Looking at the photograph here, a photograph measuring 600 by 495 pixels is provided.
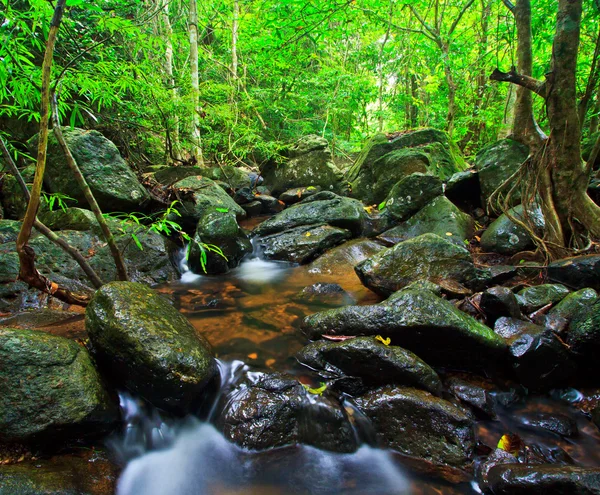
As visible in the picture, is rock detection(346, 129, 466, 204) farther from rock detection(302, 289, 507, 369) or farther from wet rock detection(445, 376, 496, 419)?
wet rock detection(445, 376, 496, 419)

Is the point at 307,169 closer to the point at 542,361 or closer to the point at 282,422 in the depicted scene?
the point at 542,361

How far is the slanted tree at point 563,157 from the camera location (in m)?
4.30

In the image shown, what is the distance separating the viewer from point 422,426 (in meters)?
2.59

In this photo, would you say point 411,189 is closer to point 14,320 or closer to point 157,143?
point 157,143

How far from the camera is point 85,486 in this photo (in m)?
2.02

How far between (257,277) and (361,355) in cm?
334

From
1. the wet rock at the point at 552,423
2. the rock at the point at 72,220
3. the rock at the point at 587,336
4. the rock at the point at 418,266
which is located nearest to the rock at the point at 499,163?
the rock at the point at 418,266

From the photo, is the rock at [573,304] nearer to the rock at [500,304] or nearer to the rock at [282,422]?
the rock at [500,304]

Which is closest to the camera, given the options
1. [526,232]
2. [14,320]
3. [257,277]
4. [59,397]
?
[59,397]

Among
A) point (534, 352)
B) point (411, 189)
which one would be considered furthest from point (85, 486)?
point (411, 189)

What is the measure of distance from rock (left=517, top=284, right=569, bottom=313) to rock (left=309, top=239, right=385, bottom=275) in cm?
283

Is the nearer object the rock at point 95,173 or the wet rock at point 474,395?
the wet rock at point 474,395

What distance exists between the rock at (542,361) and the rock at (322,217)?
15.5 ft

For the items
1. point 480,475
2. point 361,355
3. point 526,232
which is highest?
point 526,232
